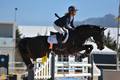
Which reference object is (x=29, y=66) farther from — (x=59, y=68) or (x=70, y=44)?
(x=59, y=68)

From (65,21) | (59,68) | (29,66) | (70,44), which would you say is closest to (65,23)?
(65,21)

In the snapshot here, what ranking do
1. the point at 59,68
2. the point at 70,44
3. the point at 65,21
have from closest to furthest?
the point at 70,44 < the point at 65,21 < the point at 59,68

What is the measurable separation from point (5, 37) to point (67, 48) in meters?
30.9

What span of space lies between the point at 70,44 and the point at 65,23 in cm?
53

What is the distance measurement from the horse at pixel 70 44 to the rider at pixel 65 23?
14 centimetres

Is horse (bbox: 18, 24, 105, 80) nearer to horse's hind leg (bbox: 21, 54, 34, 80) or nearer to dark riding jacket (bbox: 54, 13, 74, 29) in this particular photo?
horse's hind leg (bbox: 21, 54, 34, 80)

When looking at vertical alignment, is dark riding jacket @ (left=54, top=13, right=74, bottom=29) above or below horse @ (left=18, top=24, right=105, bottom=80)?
above

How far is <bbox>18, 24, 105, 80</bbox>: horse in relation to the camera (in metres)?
9.48

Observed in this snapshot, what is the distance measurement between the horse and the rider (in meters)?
0.14

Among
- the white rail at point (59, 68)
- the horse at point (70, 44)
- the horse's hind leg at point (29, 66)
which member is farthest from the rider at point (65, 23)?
the white rail at point (59, 68)

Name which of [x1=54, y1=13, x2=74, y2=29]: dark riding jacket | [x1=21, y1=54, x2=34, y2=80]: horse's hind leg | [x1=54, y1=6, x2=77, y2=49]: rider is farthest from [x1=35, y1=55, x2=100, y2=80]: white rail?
[x1=54, y1=13, x2=74, y2=29]: dark riding jacket

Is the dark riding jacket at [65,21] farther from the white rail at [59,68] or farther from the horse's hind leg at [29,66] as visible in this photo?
the white rail at [59,68]

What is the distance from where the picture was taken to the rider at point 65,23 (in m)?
9.52

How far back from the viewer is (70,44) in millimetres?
9508
